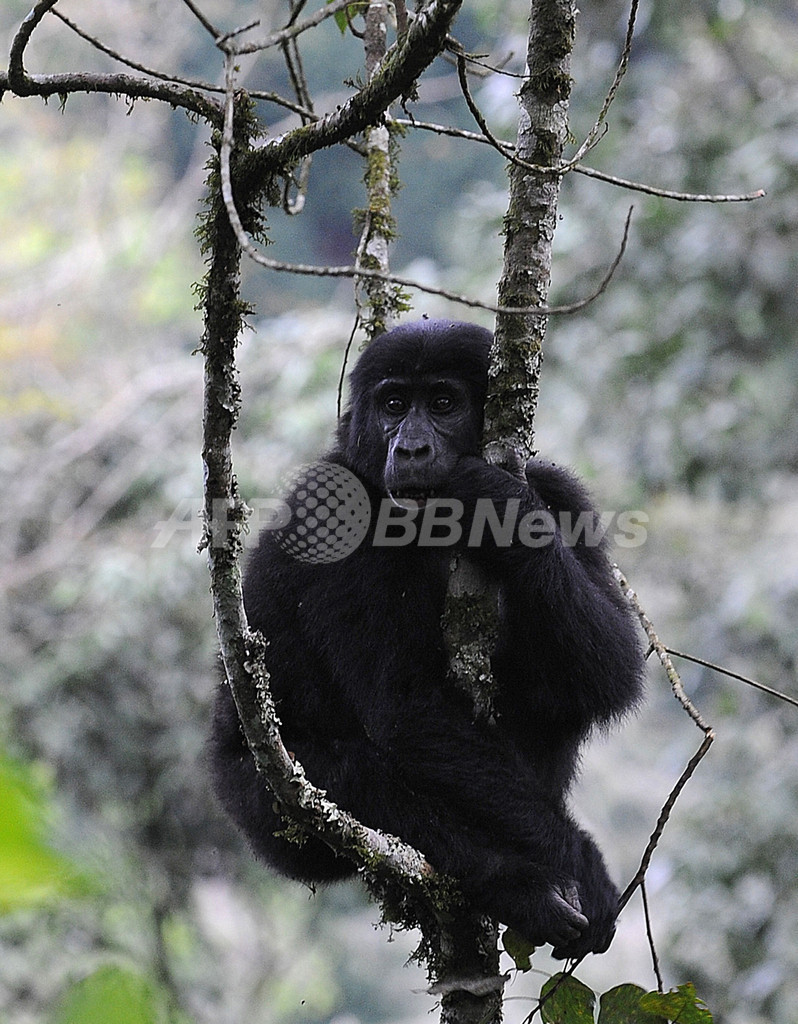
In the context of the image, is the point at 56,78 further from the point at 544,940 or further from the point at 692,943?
the point at 692,943

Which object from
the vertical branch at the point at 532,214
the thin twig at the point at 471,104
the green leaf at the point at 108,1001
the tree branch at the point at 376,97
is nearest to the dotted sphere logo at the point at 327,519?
the vertical branch at the point at 532,214

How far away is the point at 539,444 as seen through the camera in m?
10.6

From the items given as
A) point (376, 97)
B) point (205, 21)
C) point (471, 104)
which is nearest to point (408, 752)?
point (471, 104)

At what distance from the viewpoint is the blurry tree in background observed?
21.8 feet

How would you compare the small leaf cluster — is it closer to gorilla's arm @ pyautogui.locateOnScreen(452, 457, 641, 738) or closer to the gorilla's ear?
gorilla's arm @ pyautogui.locateOnScreen(452, 457, 641, 738)

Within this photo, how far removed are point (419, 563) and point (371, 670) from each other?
366mm

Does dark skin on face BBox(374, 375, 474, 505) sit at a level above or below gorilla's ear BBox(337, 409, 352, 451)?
below

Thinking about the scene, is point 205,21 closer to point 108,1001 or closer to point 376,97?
point 376,97

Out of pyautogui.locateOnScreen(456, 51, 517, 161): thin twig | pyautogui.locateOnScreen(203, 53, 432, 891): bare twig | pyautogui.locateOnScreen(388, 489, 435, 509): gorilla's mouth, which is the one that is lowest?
pyautogui.locateOnScreen(203, 53, 432, 891): bare twig

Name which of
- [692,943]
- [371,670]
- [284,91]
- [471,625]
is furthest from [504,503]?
[284,91]

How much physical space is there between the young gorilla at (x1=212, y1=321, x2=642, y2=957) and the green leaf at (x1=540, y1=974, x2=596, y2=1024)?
1.44 ft

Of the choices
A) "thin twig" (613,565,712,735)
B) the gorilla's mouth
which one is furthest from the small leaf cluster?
the gorilla's mouth

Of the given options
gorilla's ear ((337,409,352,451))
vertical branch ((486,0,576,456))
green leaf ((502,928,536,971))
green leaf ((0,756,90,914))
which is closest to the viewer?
green leaf ((0,756,90,914))

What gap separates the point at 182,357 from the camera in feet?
40.5
